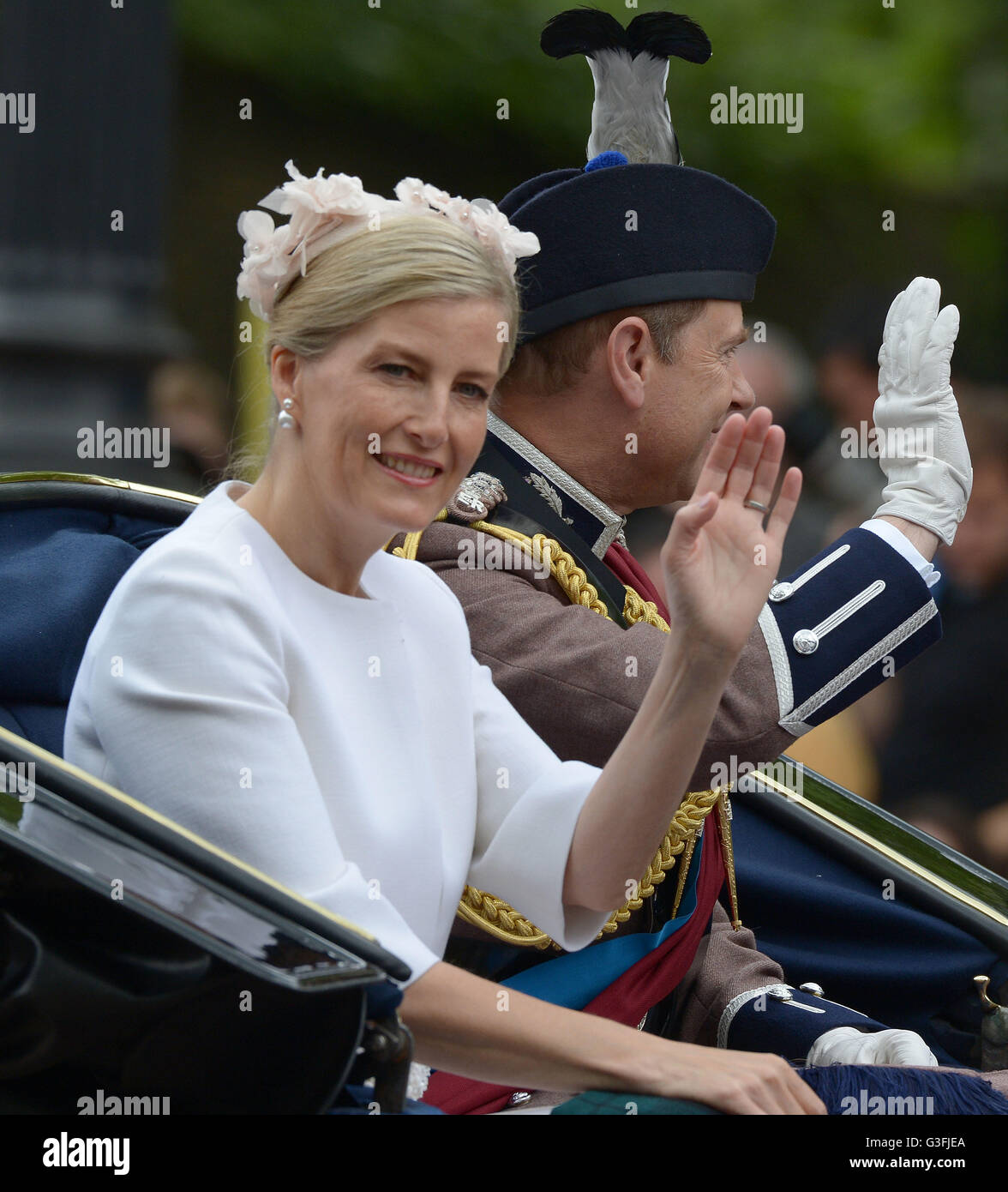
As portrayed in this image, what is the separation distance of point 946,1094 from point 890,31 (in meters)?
6.78

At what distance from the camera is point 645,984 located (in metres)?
2.53

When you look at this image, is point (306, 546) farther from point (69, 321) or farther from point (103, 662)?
point (69, 321)

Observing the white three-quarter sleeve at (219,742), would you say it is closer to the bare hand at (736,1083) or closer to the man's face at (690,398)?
the bare hand at (736,1083)

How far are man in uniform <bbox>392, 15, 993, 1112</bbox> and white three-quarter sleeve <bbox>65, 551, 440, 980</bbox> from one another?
62cm

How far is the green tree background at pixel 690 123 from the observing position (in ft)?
23.5

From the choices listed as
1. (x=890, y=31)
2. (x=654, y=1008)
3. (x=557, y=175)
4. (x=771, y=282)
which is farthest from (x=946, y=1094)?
(x=890, y=31)

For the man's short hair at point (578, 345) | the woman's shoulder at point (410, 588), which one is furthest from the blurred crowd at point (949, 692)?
the woman's shoulder at point (410, 588)

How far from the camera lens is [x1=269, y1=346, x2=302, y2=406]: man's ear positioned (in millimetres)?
2074

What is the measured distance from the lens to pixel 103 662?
1.90 m

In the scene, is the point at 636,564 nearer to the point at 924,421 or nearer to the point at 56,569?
the point at 924,421

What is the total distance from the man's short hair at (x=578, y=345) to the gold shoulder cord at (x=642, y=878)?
0.88 ft

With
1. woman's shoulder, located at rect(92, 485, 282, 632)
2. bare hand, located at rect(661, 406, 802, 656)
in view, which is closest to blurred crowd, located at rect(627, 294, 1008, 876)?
bare hand, located at rect(661, 406, 802, 656)

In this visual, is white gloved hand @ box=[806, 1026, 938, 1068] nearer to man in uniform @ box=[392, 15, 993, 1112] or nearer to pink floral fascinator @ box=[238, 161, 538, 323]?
man in uniform @ box=[392, 15, 993, 1112]

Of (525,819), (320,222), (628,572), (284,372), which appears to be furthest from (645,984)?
(320,222)
